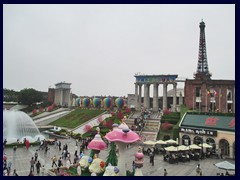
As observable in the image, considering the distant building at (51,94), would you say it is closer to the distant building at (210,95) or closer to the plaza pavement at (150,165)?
the distant building at (210,95)

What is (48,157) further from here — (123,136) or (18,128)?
(123,136)

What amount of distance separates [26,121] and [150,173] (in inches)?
1002

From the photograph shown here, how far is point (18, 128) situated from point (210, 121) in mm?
29325

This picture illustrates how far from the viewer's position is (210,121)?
33188 mm

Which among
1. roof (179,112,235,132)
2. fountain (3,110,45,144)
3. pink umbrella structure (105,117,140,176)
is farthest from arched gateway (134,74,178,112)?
pink umbrella structure (105,117,140,176)

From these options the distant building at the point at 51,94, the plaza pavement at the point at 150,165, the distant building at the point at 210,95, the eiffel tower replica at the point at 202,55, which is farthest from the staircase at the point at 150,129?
the distant building at the point at 51,94

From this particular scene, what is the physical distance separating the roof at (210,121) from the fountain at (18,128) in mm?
23145

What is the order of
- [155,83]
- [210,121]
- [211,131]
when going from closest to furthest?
[211,131] → [210,121] → [155,83]

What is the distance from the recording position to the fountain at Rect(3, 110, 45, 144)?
36.4 metres

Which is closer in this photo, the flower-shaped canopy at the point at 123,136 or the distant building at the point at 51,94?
the flower-shaped canopy at the point at 123,136

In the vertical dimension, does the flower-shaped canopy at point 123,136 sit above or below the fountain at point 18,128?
above

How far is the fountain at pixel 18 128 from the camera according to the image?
36.4 meters

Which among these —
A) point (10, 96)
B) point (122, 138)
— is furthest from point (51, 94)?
point (122, 138)

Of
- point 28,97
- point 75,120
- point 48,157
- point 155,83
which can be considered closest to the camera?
point 48,157
